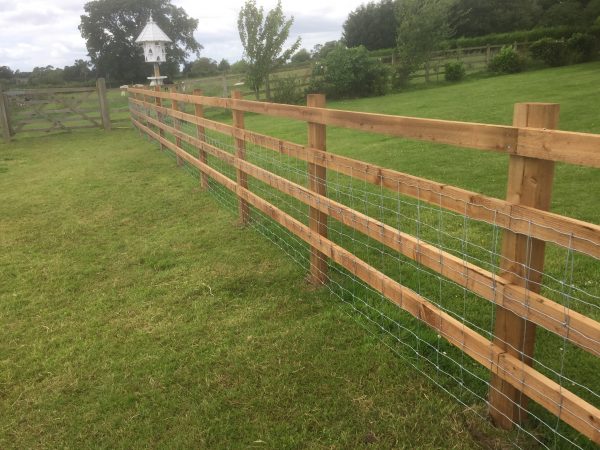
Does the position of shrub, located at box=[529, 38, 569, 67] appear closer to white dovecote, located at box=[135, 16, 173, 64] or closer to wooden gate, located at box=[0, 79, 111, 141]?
white dovecote, located at box=[135, 16, 173, 64]

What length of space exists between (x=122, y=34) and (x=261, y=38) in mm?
40416

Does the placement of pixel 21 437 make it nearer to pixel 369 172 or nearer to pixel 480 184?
pixel 369 172

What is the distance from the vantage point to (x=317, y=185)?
13.5 ft

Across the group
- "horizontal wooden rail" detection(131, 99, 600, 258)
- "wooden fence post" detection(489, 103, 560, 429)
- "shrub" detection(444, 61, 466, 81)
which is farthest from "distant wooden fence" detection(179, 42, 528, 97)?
"wooden fence post" detection(489, 103, 560, 429)

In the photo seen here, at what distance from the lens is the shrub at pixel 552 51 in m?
25.3

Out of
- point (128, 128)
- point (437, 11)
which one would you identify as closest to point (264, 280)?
point (128, 128)

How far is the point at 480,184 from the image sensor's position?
22.5ft

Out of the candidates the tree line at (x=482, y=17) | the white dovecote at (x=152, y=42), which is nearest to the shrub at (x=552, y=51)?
the tree line at (x=482, y=17)

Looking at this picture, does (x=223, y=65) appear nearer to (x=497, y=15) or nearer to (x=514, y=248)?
(x=497, y=15)

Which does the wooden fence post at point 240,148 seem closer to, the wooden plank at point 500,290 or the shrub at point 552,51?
the wooden plank at point 500,290

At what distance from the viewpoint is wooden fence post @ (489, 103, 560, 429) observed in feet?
6.88

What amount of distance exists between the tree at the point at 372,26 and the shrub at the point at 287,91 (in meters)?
35.1

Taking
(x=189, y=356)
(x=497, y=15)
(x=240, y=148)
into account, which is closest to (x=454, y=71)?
(x=240, y=148)

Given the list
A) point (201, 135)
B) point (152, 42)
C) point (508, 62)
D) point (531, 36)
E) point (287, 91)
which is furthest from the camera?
point (531, 36)
